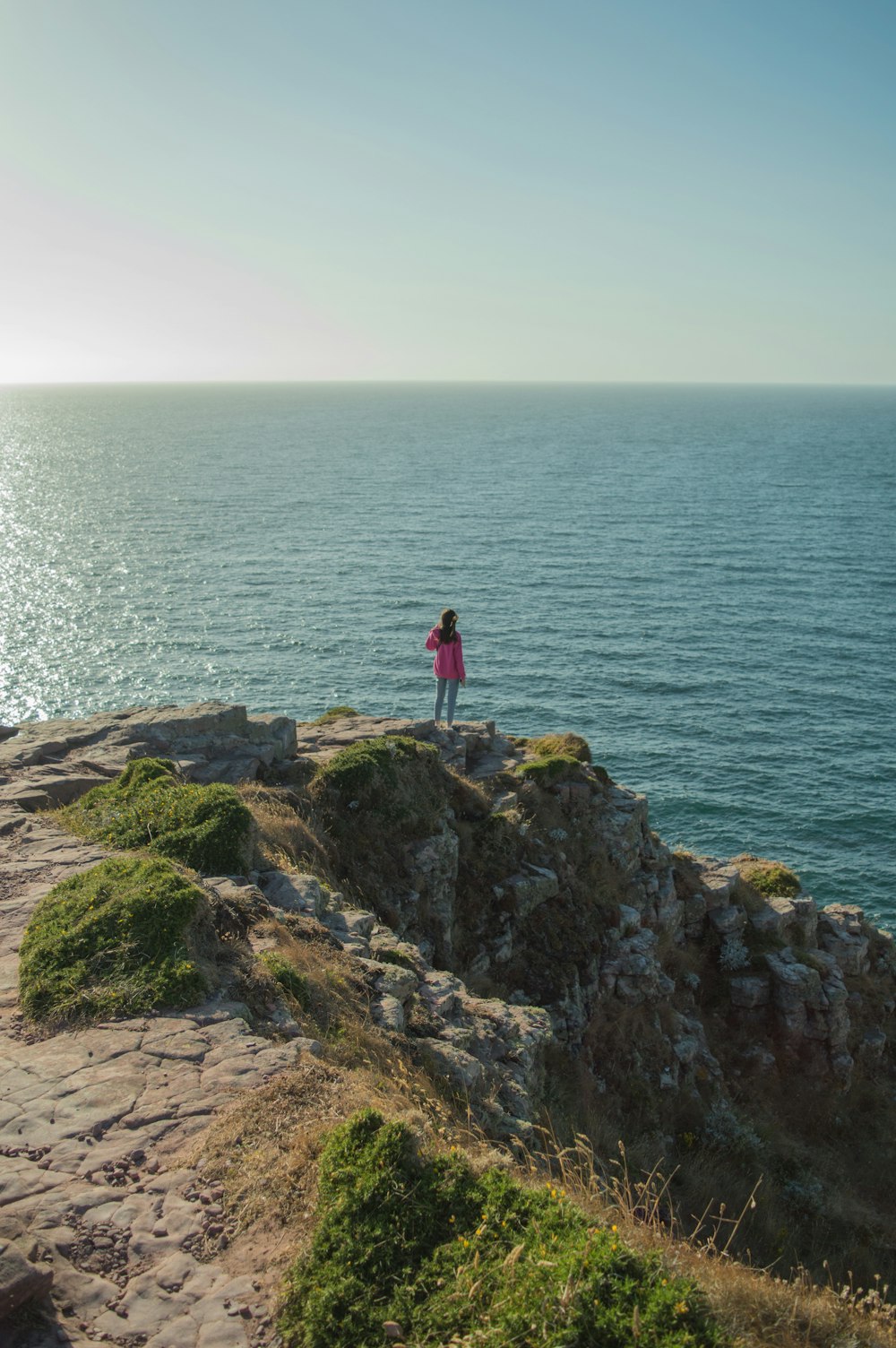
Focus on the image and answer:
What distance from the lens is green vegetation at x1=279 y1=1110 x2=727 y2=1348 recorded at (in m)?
6.43

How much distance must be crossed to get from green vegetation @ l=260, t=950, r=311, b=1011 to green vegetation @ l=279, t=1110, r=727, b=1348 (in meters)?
4.03

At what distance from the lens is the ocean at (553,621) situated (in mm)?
48781

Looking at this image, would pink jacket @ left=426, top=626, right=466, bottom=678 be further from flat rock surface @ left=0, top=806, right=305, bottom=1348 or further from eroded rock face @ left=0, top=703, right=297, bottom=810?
flat rock surface @ left=0, top=806, right=305, bottom=1348

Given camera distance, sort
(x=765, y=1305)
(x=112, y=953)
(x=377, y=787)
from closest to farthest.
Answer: (x=765, y=1305), (x=112, y=953), (x=377, y=787)

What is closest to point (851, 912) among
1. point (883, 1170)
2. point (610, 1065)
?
point (883, 1170)

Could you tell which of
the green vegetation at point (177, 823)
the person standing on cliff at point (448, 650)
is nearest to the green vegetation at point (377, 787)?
the person standing on cliff at point (448, 650)

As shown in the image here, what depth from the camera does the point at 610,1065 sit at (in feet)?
69.3

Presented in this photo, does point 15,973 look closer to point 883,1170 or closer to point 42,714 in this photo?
point 883,1170

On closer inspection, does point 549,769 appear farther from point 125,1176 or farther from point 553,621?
point 553,621

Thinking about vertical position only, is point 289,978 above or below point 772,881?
above

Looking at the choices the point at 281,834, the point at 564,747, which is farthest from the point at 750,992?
the point at 281,834

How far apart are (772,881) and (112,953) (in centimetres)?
2557

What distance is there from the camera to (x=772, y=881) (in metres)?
31.3

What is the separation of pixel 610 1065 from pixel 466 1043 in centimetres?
826
